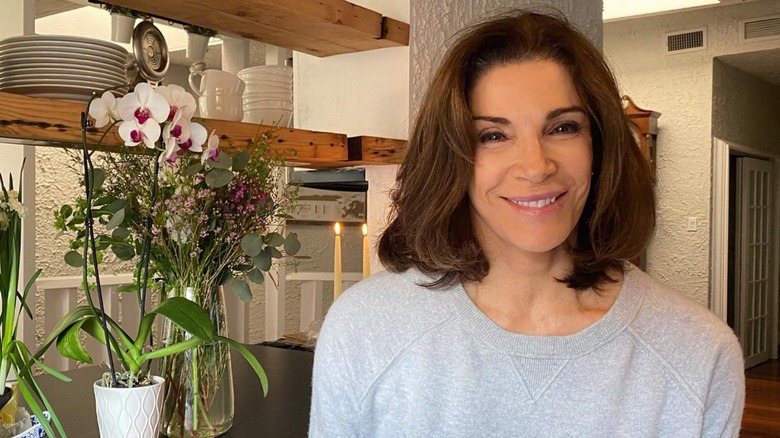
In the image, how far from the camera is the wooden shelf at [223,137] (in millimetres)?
1086

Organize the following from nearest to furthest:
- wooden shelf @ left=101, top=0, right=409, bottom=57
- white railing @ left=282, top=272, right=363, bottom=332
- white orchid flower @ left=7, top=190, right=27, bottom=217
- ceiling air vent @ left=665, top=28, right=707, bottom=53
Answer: white orchid flower @ left=7, top=190, right=27, bottom=217, wooden shelf @ left=101, top=0, right=409, bottom=57, white railing @ left=282, top=272, right=363, bottom=332, ceiling air vent @ left=665, top=28, right=707, bottom=53

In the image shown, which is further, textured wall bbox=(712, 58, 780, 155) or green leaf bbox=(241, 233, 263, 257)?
textured wall bbox=(712, 58, 780, 155)

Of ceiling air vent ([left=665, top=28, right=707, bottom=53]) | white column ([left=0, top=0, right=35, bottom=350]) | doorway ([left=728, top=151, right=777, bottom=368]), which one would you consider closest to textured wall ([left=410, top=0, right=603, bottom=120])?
white column ([left=0, top=0, right=35, bottom=350])

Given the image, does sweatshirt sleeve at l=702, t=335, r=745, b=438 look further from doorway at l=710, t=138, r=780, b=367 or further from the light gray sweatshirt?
doorway at l=710, t=138, r=780, b=367

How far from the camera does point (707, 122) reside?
17.8 ft

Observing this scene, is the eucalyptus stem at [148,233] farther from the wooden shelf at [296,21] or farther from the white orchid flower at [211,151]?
the wooden shelf at [296,21]

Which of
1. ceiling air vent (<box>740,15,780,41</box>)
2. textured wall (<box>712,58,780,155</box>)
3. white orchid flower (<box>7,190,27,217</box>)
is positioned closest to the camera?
white orchid flower (<box>7,190,27,217</box>)

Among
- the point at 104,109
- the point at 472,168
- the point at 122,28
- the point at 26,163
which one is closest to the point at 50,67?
the point at 104,109

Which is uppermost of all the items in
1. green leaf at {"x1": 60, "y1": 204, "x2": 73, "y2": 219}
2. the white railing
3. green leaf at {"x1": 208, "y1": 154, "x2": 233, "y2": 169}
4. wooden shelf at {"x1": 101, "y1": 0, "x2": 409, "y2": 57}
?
wooden shelf at {"x1": 101, "y1": 0, "x2": 409, "y2": 57}

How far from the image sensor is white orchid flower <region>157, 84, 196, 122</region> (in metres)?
1.05

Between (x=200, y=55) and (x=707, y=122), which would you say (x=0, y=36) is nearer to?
(x=200, y=55)

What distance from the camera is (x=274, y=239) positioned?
1.23 m

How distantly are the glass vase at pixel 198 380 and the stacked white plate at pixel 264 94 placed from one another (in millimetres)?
576

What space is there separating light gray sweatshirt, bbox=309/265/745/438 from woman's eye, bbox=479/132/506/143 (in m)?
0.27
